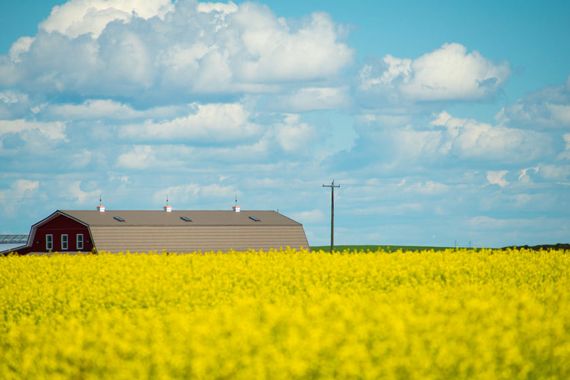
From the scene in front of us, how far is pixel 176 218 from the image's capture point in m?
64.0

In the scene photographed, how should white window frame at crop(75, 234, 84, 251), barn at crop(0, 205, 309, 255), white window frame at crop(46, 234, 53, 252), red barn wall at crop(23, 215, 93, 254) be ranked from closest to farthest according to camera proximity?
barn at crop(0, 205, 309, 255) < red barn wall at crop(23, 215, 93, 254) < white window frame at crop(75, 234, 84, 251) < white window frame at crop(46, 234, 53, 252)

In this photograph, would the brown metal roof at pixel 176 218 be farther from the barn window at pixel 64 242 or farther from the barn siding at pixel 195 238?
the barn window at pixel 64 242

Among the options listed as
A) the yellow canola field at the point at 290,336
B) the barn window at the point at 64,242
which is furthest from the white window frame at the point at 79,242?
the yellow canola field at the point at 290,336

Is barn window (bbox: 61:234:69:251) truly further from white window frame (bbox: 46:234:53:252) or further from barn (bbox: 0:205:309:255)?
white window frame (bbox: 46:234:53:252)

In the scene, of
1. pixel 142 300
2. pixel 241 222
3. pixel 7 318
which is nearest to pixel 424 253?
pixel 142 300

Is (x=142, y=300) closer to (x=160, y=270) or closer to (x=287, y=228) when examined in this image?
(x=160, y=270)

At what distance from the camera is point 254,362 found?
891cm

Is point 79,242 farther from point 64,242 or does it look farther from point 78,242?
point 64,242

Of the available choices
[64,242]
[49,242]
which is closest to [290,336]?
[64,242]

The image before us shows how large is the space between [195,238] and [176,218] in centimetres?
297

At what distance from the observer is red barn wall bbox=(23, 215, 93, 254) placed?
60500 mm

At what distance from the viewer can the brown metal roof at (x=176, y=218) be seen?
6116 centimetres

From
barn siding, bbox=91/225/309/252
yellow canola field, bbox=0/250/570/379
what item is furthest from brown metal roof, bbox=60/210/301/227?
yellow canola field, bbox=0/250/570/379

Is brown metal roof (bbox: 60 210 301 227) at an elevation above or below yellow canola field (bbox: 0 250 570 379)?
above
